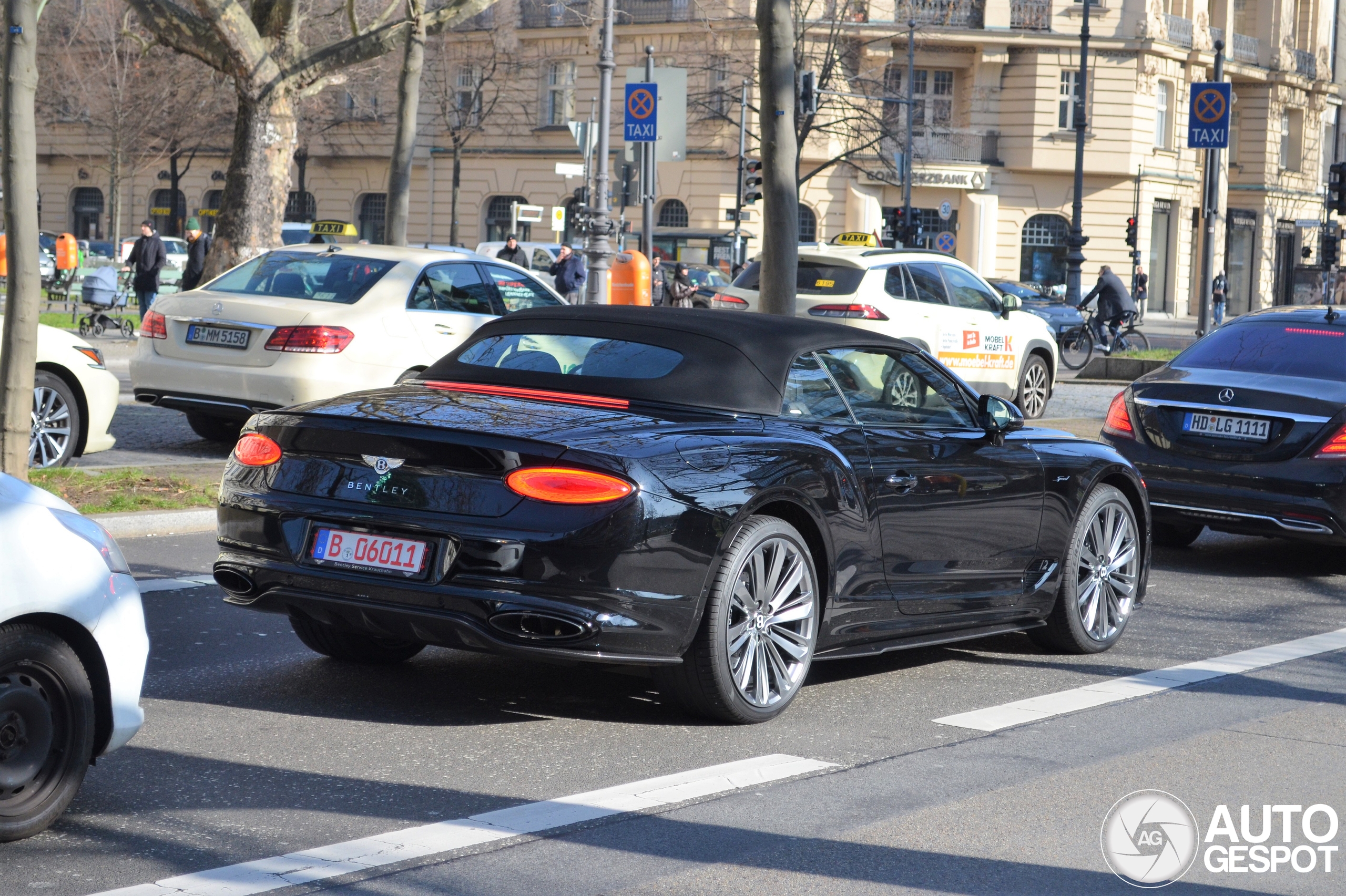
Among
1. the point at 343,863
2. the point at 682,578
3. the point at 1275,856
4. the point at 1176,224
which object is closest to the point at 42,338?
the point at 682,578

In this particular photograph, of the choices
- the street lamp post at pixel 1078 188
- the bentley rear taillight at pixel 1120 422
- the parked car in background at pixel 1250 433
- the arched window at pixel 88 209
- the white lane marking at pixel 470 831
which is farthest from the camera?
the arched window at pixel 88 209

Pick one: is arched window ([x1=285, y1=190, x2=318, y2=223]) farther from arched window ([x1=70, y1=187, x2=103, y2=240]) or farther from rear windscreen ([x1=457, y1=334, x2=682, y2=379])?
rear windscreen ([x1=457, y1=334, x2=682, y2=379])

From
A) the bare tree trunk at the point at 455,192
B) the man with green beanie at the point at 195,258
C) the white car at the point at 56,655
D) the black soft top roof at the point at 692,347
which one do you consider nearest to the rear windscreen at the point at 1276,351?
Answer: the black soft top roof at the point at 692,347

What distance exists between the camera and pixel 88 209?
64500 mm

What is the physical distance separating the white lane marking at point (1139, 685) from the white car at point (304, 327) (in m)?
5.87

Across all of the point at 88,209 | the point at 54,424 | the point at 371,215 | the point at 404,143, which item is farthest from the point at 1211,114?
the point at 88,209

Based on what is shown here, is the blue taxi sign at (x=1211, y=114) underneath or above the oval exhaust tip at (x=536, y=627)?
above

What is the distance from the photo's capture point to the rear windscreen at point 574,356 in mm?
6105

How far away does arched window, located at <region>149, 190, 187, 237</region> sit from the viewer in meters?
61.7

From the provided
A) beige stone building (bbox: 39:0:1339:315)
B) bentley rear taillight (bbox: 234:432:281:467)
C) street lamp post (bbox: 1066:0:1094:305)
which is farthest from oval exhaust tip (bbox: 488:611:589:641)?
beige stone building (bbox: 39:0:1339:315)

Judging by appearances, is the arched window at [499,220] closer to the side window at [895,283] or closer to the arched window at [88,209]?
the arched window at [88,209]

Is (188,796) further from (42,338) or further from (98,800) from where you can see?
(42,338)

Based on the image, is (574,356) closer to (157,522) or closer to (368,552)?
(368,552)

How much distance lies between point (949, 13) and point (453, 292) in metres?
42.0
